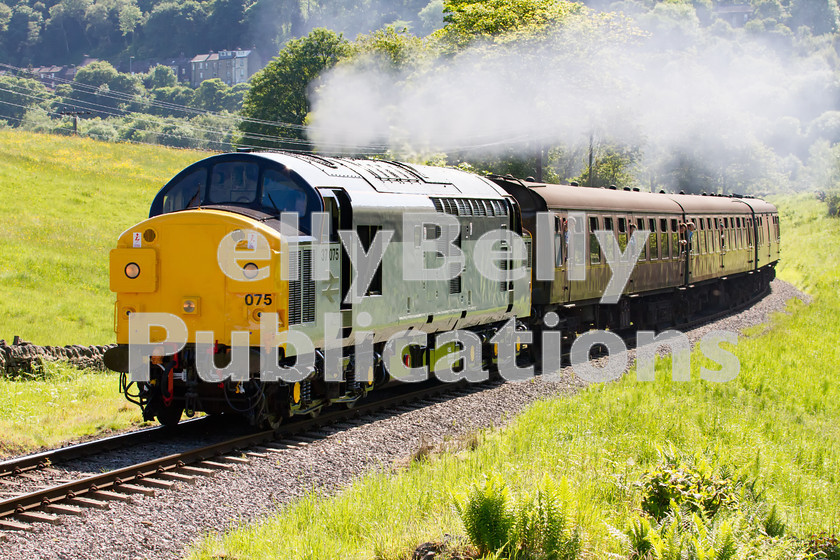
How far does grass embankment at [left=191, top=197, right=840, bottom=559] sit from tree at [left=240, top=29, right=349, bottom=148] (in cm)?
6207

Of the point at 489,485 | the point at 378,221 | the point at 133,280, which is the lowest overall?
the point at 489,485

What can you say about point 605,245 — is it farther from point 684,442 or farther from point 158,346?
point 158,346

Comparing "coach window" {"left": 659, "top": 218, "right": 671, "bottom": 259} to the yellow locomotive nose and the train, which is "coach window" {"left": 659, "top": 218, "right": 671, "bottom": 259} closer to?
the train

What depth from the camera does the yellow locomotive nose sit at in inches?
380

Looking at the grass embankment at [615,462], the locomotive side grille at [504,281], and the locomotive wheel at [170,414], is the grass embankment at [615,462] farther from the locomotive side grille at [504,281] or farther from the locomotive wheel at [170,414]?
the locomotive wheel at [170,414]

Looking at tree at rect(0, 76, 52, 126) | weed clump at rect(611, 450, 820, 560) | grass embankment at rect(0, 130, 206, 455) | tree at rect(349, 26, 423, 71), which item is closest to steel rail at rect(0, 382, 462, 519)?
grass embankment at rect(0, 130, 206, 455)

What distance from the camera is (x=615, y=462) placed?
357 inches

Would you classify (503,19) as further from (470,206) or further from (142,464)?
(142,464)

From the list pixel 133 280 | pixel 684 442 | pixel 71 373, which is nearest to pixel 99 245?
pixel 71 373

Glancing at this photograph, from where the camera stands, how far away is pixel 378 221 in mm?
11383

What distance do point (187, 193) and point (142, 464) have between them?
3.82 meters

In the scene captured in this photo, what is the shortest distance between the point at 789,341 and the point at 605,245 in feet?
17.3

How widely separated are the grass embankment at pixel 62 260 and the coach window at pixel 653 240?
12.8 m

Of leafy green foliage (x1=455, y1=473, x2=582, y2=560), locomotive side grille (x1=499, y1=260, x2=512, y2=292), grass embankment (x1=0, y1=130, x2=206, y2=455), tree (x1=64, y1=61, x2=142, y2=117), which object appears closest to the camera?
leafy green foliage (x1=455, y1=473, x2=582, y2=560)
